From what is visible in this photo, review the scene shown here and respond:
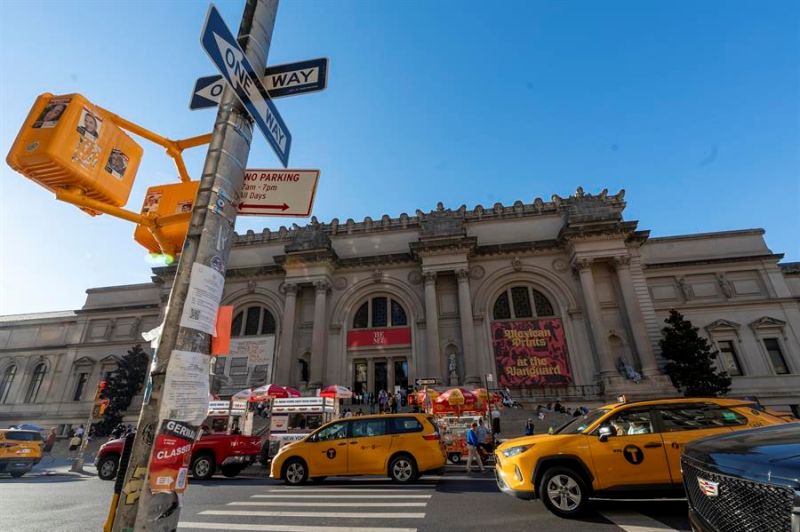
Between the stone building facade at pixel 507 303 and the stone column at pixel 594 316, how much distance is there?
95 millimetres

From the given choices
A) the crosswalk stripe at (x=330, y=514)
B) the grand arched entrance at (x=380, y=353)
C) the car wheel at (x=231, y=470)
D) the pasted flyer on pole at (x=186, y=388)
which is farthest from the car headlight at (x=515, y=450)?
the grand arched entrance at (x=380, y=353)

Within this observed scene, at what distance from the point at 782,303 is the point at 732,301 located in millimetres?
3187

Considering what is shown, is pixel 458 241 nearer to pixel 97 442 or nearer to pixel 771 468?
pixel 771 468

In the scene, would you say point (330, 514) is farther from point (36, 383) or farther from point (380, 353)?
point (36, 383)

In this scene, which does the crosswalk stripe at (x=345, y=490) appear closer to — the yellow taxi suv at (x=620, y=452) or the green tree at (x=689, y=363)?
the yellow taxi suv at (x=620, y=452)

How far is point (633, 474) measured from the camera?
6.27 metres

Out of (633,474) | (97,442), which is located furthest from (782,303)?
(97,442)

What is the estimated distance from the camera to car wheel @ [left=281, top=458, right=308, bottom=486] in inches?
418

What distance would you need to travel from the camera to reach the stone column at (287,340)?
28.8 meters

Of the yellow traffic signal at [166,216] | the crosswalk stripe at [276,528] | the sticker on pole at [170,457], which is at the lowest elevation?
the crosswalk stripe at [276,528]

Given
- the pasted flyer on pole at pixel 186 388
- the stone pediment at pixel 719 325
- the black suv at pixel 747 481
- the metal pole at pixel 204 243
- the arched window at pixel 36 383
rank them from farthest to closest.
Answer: the arched window at pixel 36 383 < the stone pediment at pixel 719 325 < the black suv at pixel 747 481 < the pasted flyer on pole at pixel 186 388 < the metal pole at pixel 204 243

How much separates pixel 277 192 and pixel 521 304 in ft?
94.2

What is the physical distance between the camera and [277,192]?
3.20 m

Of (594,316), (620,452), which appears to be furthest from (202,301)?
(594,316)
